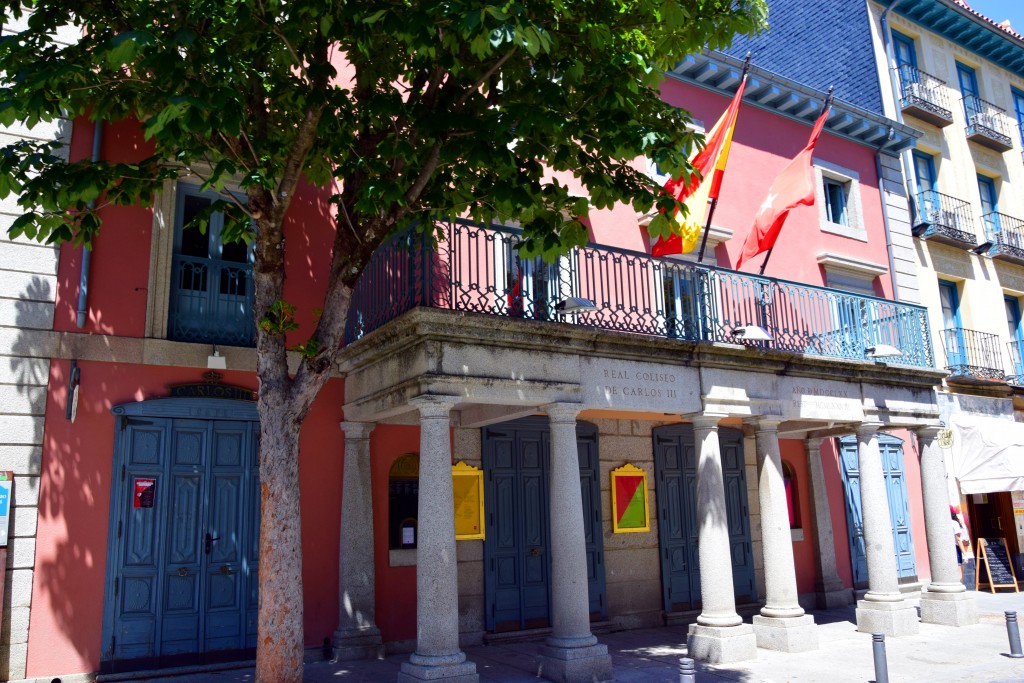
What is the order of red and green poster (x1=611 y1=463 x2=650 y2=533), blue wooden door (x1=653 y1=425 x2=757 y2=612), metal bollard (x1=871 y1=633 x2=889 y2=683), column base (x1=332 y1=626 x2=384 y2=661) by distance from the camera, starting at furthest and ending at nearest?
blue wooden door (x1=653 y1=425 x2=757 y2=612), red and green poster (x1=611 y1=463 x2=650 y2=533), column base (x1=332 y1=626 x2=384 y2=661), metal bollard (x1=871 y1=633 x2=889 y2=683)

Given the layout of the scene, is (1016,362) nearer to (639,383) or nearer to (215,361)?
(639,383)

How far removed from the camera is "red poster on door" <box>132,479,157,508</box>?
977 cm

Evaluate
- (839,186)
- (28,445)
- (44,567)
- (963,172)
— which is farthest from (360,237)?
(963,172)

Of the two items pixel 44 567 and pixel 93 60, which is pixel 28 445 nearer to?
pixel 44 567

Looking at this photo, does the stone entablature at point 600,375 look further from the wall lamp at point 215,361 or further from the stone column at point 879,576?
the wall lamp at point 215,361

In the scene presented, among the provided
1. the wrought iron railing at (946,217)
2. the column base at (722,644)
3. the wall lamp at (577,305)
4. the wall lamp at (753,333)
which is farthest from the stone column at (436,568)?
the wrought iron railing at (946,217)

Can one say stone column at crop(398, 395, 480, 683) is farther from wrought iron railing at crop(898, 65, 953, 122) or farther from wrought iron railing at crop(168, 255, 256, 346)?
wrought iron railing at crop(898, 65, 953, 122)

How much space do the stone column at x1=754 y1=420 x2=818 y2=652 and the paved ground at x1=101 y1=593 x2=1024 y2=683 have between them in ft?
0.71

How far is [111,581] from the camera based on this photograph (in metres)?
9.43

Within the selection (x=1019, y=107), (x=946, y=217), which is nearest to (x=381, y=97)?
(x=946, y=217)

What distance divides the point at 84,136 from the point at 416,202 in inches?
186

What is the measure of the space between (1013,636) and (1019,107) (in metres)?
19.0

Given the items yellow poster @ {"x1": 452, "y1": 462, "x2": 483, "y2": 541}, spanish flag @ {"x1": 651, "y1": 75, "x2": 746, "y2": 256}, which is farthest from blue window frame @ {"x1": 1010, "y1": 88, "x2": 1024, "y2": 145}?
yellow poster @ {"x1": 452, "y1": 462, "x2": 483, "y2": 541}

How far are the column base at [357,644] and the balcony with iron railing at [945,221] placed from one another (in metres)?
15.8
